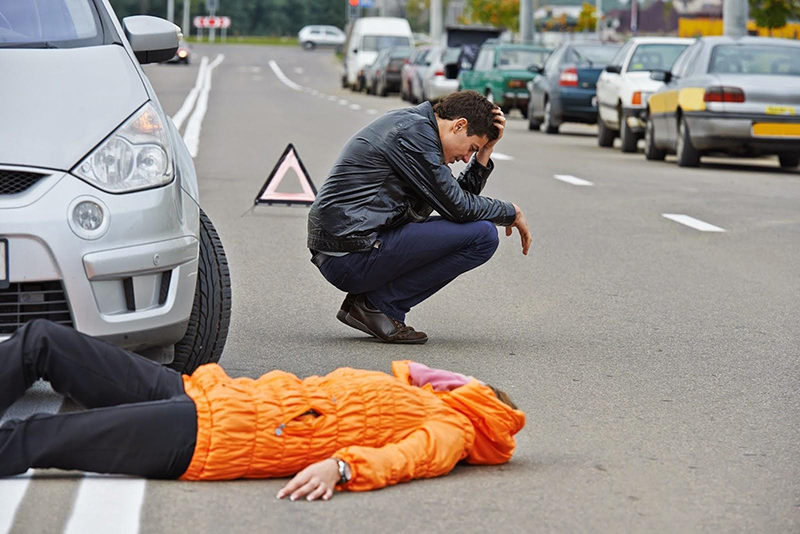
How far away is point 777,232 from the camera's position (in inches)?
496

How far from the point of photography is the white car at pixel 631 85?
21906mm

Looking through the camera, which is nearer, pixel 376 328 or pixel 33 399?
pixel 33 399

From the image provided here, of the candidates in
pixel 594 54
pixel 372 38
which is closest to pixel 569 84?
pixel 594 54

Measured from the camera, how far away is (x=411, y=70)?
→ 4181 centimetres

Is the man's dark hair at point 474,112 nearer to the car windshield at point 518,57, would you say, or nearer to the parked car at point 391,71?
the car windshield at point 518,57

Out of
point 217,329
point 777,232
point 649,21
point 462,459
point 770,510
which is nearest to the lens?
point 770,510

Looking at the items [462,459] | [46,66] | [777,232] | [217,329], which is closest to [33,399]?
[217,329]

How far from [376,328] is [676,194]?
347 inches

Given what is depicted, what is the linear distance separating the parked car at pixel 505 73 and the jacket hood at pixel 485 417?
27.3m

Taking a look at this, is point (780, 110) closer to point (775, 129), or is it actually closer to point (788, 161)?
point (775, 129)

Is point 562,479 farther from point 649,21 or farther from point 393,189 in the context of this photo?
point 649,21

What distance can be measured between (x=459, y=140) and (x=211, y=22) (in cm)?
12176

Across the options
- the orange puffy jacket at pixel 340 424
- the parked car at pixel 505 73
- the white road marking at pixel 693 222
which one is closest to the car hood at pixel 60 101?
the orange puffy jacket at pixel 340 424

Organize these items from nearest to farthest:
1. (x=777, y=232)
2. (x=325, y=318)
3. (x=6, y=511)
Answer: (x=6, y=511)
(x=325, y=318)
(x=777, y=232)
